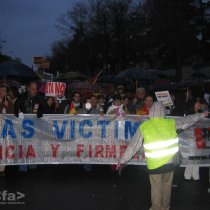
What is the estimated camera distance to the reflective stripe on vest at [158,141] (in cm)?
600

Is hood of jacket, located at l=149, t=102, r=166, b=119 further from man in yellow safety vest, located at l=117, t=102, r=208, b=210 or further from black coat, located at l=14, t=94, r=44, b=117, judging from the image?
black coat, located at l=14, t=94, r=44, b=117

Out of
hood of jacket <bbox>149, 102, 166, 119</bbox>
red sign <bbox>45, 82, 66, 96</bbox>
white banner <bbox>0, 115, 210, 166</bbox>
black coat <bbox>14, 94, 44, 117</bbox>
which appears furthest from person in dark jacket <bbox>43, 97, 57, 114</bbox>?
hood of jacket <bbox>149, 102, 166, 119</bbox>

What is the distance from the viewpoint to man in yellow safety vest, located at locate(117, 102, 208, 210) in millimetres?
6008

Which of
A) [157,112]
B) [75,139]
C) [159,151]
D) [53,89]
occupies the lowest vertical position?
[75,139]

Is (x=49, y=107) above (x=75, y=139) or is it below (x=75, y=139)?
above

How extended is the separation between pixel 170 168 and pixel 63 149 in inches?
147

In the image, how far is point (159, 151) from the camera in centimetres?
600

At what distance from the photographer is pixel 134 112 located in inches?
426

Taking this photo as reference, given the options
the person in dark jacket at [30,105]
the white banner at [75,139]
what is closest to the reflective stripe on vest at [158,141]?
the white banner at [75,139]

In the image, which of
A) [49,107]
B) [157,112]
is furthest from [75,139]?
[157,112]

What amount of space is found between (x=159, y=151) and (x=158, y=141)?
0.13m

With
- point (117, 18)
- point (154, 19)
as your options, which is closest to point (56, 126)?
point (154, 19)

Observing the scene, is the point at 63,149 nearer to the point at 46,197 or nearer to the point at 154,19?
the point at 46,197

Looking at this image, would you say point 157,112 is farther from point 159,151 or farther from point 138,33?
point 138,33
